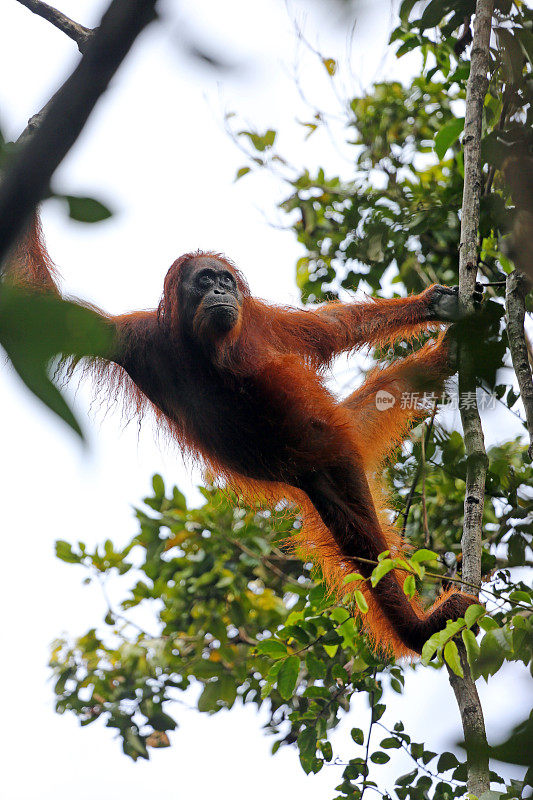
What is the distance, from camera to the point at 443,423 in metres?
4.15

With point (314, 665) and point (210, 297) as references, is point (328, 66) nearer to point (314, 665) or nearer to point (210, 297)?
point (210, 297)

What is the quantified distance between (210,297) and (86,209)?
3486mm

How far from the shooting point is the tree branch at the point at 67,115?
47 cm

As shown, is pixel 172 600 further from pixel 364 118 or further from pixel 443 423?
pixel 364 118

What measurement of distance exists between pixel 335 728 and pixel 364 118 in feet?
12.9

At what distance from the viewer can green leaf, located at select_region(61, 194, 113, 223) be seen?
0.51 meters

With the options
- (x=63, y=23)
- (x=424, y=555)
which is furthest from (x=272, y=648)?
(x=63, y=23)

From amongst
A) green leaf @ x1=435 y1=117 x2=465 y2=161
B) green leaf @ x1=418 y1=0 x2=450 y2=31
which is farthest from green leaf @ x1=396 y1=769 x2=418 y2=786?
green leaf @ x1=418 y1=0 x2=450 y2=31

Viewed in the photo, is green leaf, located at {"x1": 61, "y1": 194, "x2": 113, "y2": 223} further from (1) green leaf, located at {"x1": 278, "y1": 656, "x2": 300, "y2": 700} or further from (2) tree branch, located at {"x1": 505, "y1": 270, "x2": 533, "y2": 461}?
(1) green leaf, located at {"x1": 278, "y1": 656, "x2": 300, "y2": 700}

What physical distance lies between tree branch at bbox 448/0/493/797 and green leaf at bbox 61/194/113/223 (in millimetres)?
1703

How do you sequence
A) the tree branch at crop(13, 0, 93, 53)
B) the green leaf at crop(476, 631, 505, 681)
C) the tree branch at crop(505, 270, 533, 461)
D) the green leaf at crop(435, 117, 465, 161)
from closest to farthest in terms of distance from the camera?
the green leaf at crop(476, 631, 505, 681)
the tree branch at crop(505, 270, 533, 461)
the tree branch at crop(13, 0, 93, 53)
the green leaf at crop(435, 117, 465, 161)

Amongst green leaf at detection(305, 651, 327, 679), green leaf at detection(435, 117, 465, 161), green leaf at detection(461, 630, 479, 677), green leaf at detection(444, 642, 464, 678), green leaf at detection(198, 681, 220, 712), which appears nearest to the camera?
green leaf at detection(461, 630, 479, 677)

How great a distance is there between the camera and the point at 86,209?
510 millimetres

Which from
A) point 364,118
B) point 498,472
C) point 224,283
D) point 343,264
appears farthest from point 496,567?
point 364,118
